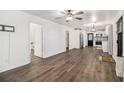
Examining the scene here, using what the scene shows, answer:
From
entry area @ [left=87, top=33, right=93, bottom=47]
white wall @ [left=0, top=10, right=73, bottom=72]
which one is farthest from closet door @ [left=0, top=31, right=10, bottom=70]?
entry area @ [left=87, top=33, right=93, bottom=47]

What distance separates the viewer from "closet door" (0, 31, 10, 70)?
458 centimetres

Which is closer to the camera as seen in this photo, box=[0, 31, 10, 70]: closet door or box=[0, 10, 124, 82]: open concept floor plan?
box=[0, 10, 124, 82]: open concept floor plan

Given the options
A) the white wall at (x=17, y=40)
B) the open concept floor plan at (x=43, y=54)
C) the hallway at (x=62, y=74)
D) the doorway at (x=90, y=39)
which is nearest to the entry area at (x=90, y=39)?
the doorway at (x=90, y=39)

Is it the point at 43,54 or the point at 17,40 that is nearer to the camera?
the point at 17,40

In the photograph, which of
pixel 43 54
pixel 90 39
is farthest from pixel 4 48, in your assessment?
pixel 90 39

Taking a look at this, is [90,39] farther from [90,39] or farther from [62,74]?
[62,74]

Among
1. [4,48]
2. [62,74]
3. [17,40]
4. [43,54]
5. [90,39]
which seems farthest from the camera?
[90,39]

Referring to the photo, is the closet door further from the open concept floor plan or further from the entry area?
the entry area

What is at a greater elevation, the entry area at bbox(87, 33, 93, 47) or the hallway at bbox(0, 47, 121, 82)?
the entry area at bbox(87, 33, 93, 47)

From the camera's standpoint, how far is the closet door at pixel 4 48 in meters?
4.58

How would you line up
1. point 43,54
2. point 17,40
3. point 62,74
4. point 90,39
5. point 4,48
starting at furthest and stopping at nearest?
point 90,39
point 43,54
point 17,40
point 4,48
point 62,74

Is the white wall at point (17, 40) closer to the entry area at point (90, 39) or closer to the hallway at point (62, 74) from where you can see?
the hallway at point (62, 74)

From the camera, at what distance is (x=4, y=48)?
469 cm
